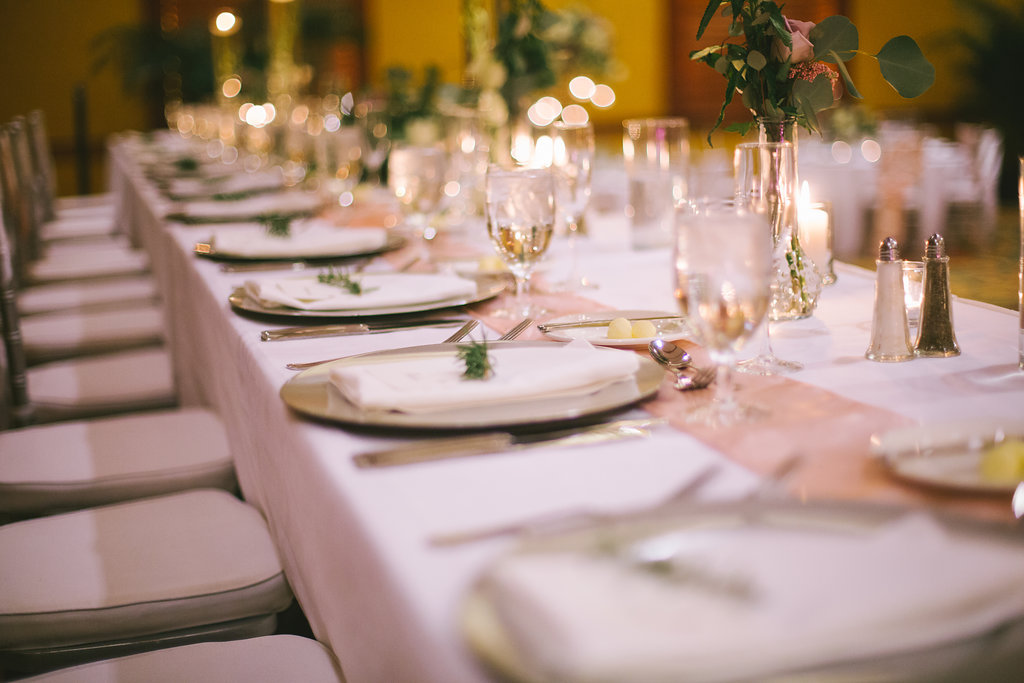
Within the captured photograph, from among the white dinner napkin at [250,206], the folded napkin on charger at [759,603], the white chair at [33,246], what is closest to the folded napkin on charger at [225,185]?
the white dinner napkin at [250,206]

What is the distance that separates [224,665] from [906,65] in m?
1.10

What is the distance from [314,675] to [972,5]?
33.7ft

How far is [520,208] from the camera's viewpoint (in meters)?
1.31

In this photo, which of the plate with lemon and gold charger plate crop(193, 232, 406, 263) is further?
gold charger plate crop(193, 232, 406, 263)

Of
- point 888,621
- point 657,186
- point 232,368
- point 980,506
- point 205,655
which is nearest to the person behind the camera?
point 888,621

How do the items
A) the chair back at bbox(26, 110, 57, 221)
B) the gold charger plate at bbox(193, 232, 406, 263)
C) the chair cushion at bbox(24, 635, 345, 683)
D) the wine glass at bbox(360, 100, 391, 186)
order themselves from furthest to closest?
the chair back at bbox(26, 110, 57, 221), the wine glass at bbox(360, 100, 391, 186), the gold charger plate at bbox(193, 232, 406, 263), the chair cushion at bbox(24, 635, 345, 683)

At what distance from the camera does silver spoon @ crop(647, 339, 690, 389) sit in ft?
3.47

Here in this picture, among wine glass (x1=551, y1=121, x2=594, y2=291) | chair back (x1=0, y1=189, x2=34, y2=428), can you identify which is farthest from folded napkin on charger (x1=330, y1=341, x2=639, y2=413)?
chair back (x1=0, y1=189, x2=34, y2=428)

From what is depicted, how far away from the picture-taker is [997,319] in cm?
131

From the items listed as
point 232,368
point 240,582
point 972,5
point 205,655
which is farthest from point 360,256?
point 972,5

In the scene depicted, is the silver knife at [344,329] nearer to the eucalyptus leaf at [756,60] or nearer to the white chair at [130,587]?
the white chair at [130,587]

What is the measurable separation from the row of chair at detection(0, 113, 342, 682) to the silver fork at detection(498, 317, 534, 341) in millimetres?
420

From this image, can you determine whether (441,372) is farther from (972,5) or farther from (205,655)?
(972,5)

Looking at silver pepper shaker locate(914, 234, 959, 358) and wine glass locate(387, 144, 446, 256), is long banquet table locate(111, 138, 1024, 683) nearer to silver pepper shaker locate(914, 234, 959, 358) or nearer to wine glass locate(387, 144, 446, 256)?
silver pepper shaker locate(914, 234, 959, 358)
